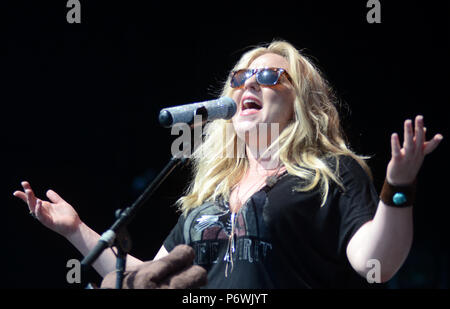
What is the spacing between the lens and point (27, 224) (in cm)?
376

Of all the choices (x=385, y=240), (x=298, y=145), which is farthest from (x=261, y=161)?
(x=385, y=240)

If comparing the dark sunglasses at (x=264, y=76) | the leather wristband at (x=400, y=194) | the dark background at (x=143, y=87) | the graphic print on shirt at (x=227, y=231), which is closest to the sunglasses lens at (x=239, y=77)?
the dark sunglasses at (x=264, y=76)

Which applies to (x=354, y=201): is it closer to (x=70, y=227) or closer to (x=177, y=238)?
(x=177, y=238)

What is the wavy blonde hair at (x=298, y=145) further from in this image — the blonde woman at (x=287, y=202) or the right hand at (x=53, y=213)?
the right hand at (x=53, y=213)

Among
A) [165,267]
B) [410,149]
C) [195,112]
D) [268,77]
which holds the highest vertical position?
[268,77]

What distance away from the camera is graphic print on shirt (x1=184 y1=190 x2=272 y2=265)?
1968 millimetres

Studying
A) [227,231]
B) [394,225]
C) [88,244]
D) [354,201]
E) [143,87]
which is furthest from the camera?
[143,87]

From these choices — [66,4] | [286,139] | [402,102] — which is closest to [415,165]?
[286,139]

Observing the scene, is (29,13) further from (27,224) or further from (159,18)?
(27,224)

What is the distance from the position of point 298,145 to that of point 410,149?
81 cm

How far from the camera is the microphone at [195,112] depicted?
1.69 metres

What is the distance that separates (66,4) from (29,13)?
264 mm

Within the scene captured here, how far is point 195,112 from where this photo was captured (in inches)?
70.0

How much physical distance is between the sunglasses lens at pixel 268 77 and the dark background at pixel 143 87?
1.42 m
